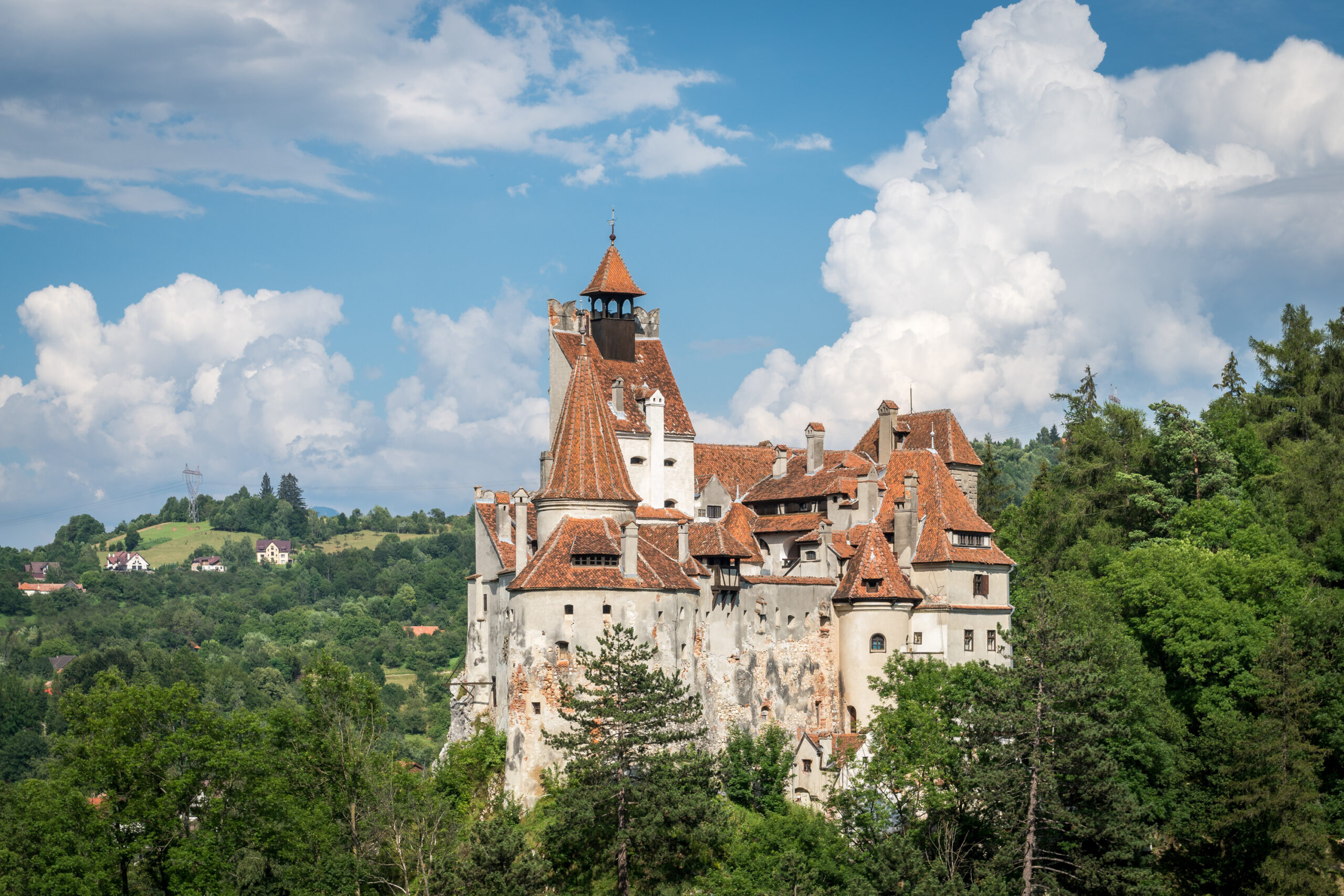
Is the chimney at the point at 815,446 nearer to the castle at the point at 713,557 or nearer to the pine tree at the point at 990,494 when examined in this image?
the castle at the point at 713,557

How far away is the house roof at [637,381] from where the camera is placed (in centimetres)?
7462

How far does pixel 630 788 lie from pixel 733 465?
88.4 ft

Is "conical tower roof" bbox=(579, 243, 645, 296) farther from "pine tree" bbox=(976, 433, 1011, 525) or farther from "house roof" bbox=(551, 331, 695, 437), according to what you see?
"pine tree" bbox=(976, 433, 1011, 525)

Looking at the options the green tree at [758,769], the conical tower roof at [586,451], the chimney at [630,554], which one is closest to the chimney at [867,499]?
the green tree at [758,769]

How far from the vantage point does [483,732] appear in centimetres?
6712

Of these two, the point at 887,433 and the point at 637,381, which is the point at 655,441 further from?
the point at 887,433

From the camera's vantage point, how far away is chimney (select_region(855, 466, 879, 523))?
7325 centimetres

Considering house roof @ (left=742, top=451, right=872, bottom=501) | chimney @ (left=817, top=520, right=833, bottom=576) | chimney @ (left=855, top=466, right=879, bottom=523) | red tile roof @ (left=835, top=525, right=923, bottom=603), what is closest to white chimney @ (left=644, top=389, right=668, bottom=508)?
house roof @ (left=742, top=451, right=872, bottom=501)

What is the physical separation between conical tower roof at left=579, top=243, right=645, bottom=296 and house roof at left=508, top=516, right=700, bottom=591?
16.0 meters

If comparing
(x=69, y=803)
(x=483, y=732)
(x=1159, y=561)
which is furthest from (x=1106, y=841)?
(x=69, y=803)

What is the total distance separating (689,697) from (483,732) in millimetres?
12619

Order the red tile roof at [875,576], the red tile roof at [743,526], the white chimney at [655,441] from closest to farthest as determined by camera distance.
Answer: the red tile roof at [875,576] → the red tile roof at [743,526] → the white chimney at [655,441]

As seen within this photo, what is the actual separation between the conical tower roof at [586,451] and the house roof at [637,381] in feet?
14.1

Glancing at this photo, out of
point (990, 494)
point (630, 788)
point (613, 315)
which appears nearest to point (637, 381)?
point (613, 315)
